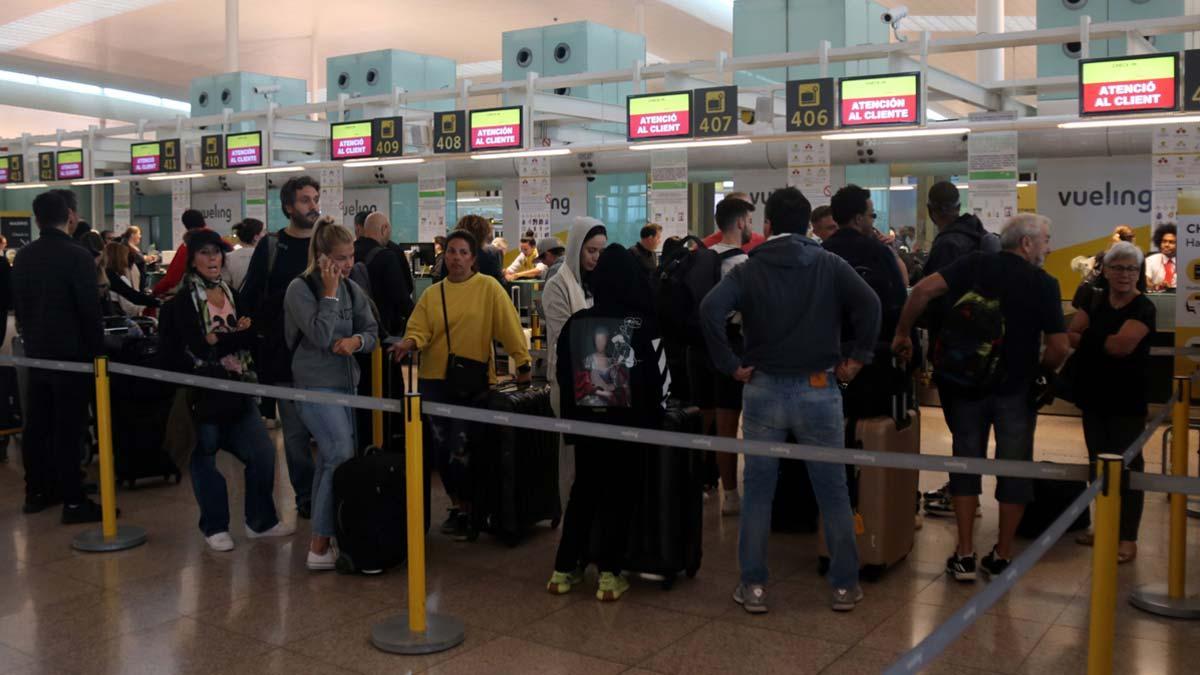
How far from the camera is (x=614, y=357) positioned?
424cm

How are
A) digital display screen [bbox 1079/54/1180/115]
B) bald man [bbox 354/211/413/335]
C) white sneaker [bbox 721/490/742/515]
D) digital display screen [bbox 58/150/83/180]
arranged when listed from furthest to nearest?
digital display screen [bbox 58/150/83/180] → digital display screen [bbox 1079/54/1180/115] → bald man [bbox 354/211/413/335] → white sneaker [bbox 721/490/742/515]

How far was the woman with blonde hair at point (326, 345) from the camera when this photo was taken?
470 cm

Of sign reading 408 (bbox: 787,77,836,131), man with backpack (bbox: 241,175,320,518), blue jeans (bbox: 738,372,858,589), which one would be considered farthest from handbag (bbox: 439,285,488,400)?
sign reading 408 (bbox: 787,77,836,131)

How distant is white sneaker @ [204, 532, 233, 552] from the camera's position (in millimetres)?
5105

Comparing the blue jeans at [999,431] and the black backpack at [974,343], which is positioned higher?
the black backpack at [974,343]

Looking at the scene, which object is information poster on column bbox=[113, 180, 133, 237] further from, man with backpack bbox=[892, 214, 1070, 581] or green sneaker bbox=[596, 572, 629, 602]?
man with backpack bbox=[892, 214, 1070, 581]

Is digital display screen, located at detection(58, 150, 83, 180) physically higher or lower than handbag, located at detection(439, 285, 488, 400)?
higher

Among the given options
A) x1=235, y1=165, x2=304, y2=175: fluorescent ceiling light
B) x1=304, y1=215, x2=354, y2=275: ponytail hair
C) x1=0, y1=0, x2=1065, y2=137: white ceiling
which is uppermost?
x1=0, y1=0, x2=1065, y2=137: white ceiling

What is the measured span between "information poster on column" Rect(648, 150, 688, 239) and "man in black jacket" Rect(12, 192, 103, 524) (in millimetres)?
6689

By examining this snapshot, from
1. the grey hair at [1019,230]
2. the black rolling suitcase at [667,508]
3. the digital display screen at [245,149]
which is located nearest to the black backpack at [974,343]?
the grey hair at [1019,230]

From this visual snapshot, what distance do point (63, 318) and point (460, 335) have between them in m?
2.19

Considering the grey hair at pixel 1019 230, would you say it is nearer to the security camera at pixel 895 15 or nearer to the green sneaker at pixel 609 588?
the green sneaker at pixel 609 588

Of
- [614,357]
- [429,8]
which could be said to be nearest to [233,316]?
[614,357]

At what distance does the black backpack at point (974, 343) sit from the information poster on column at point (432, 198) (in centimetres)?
963
